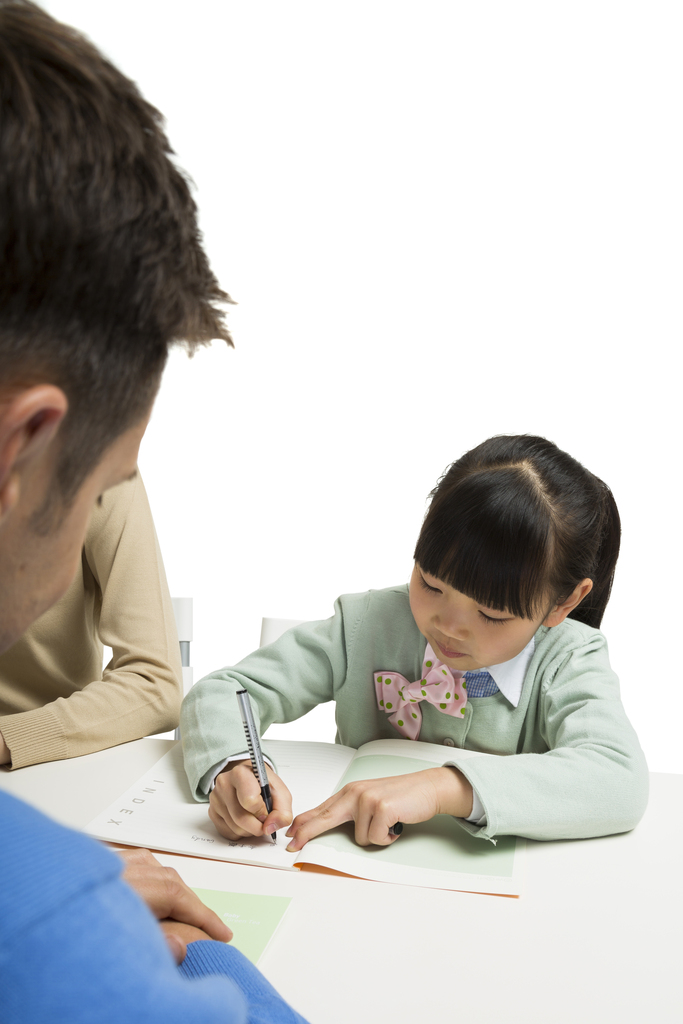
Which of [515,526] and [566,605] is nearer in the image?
[515,526]

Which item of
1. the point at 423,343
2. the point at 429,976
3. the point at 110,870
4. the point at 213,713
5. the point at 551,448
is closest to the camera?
the point at 110,870

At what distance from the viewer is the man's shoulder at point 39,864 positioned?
0.96 feet

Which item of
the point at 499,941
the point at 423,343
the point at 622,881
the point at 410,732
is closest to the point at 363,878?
the point at 499,941

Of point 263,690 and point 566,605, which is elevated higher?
point 566,605

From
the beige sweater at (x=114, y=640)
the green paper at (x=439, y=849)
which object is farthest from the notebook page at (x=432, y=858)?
the beige sweater at (x=114, y=640)

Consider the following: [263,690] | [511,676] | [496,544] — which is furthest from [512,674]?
[263,690]

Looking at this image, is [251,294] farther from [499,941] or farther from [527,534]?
[499,941]

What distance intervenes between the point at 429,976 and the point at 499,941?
0.08 meters

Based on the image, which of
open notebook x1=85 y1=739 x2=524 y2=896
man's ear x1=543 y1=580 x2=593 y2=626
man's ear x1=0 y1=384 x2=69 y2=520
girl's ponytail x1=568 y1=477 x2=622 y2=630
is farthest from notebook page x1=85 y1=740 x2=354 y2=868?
man's ear x1=0 y1=384 x2=69 y2=520

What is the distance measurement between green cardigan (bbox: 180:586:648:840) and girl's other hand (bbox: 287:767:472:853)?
0.03 metres

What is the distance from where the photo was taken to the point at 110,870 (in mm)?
313

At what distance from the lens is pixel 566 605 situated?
1190 mm

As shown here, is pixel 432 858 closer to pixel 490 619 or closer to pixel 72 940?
pixel 490 619

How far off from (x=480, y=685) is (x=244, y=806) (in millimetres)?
452
